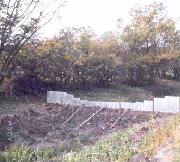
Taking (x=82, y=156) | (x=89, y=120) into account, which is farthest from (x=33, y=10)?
(x=82, y=156)

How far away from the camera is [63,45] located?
802 inches

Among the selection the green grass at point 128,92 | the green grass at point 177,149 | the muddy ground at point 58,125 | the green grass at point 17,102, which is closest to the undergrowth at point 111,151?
Result: the green grass at point 177,149

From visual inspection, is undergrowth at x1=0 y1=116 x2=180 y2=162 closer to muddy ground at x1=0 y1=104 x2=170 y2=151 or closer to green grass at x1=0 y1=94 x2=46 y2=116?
muddy ground at x1=0 y1=104 x2=170 y2=151

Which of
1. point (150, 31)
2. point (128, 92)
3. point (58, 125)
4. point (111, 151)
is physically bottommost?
point (111, 151)

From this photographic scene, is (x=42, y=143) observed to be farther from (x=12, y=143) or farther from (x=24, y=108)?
(x=24, y=108)

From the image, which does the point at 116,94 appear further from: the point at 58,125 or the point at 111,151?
the point at 111,151

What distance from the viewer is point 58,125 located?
14055 mm

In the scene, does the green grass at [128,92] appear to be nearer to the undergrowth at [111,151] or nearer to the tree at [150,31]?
the tree at [150,31]

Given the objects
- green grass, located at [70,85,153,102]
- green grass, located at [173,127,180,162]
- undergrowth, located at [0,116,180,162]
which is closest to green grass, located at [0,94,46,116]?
green grass, located at [70,85,153,102]

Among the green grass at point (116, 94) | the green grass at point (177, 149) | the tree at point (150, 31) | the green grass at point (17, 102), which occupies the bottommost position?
the green grass at point (177, 149)

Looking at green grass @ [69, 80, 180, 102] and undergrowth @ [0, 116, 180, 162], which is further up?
green grass @ [69, 80, 180, 102]

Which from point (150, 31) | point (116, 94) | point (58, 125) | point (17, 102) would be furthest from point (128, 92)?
point (58, 125)

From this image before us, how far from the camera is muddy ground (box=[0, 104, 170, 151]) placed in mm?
11945

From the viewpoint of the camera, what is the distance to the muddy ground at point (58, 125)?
39.2 ft
